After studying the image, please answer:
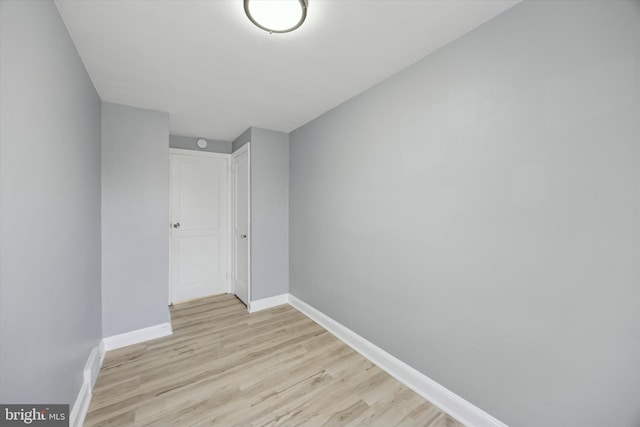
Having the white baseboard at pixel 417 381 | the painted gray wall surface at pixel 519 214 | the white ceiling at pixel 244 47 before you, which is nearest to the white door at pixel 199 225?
the white ceiling at pixel 244 47

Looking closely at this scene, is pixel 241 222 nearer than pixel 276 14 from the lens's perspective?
No

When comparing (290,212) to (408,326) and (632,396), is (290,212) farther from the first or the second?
(632,396)

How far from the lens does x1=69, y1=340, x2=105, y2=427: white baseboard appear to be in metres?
1.47

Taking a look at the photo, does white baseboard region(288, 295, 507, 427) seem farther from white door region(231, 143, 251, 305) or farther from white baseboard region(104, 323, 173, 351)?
white baseboard region(104, 323, 173, 351)

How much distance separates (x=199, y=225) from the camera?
3.71m

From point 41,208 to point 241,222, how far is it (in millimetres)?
2415

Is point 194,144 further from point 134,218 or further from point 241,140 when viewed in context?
point 134,218


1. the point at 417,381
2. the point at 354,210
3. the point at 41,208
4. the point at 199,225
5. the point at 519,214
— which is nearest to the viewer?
the point at 41,208

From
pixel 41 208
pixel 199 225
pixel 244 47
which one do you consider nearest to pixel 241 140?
pixel 199 225

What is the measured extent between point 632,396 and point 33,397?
259cm

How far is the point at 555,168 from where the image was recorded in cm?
118

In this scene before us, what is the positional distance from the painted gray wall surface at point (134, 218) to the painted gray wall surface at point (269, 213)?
1.01 metres

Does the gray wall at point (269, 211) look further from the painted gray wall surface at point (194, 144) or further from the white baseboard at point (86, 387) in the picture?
the white baseboard at point (86, 387)

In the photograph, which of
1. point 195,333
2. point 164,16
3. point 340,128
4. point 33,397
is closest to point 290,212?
point 340,128
